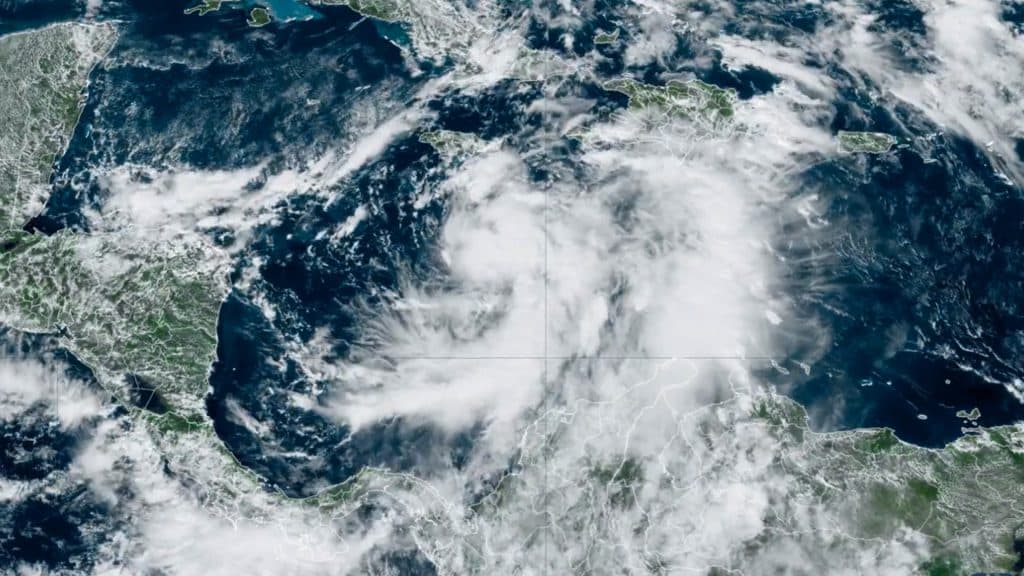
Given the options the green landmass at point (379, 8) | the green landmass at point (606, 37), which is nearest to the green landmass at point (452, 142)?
the green landmass at point (379, 8)

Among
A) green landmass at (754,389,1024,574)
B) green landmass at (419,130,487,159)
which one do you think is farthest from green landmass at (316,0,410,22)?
green landmass at (754,389,1024,574)

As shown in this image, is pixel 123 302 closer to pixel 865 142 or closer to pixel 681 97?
pixel 681 97

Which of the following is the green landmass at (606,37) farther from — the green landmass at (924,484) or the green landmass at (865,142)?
the green landmass at (924,484)

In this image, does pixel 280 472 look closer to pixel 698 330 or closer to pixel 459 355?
pixel 459 355

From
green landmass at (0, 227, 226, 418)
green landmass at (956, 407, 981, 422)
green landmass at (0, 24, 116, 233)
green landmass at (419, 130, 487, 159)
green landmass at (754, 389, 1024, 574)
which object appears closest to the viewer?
green landmass at (754, 389, 1024, 574)

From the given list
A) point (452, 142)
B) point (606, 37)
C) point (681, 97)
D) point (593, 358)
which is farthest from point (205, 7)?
point (593, 358)

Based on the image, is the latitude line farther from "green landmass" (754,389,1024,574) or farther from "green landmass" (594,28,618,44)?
"green landmass" (594,28,618,44)
